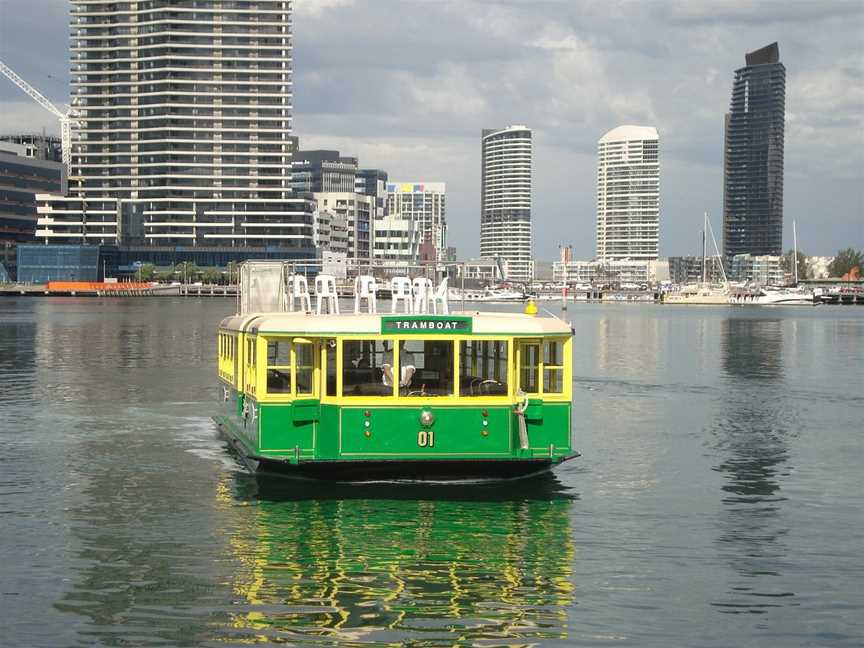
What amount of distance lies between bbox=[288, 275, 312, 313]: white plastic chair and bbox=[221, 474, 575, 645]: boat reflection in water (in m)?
4.92

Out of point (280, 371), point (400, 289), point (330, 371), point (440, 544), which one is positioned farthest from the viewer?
point (400, 289)

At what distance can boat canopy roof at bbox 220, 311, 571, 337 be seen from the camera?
21.4 m

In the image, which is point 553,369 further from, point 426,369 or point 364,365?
point 364,365

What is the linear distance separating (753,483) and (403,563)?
10940 mm

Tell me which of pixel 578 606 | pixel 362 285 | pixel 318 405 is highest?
pixel 362 285

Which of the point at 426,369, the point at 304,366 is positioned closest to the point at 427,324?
the point at 426,369

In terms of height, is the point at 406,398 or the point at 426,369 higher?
the point at 426,369

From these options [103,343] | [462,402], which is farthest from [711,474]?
[103,343]

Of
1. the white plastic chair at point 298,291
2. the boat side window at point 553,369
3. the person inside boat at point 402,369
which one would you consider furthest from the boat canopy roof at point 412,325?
the white plastic chair at point 298,291

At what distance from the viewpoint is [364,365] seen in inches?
871

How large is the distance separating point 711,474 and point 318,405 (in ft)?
33.1

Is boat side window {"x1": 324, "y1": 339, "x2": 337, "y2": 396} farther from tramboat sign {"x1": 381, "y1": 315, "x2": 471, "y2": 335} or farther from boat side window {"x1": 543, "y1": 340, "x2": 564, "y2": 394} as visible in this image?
boat side window {"x1": 543, "y1": 340, "x2": 564, "y2": 394}

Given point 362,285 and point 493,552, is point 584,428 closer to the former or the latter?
point 362,285

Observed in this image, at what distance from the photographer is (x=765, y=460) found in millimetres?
29266
